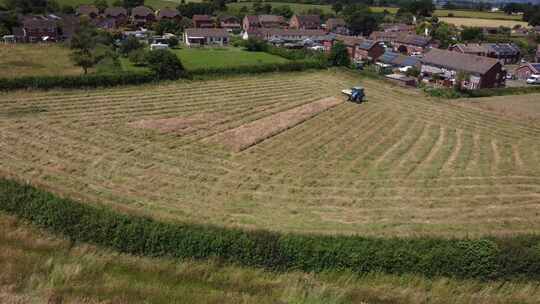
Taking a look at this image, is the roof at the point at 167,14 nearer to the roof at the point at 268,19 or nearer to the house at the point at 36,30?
the roof at the point at 268,19

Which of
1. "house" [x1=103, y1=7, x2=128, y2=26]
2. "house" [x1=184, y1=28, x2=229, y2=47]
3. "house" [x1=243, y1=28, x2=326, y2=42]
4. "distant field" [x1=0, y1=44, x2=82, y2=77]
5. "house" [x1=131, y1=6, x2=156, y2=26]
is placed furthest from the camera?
"house" [x1=131, y1=6, x2=156, y2=26]

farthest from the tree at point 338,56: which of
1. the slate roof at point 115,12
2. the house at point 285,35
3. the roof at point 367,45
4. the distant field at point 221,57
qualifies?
the slate roof at point 115,12

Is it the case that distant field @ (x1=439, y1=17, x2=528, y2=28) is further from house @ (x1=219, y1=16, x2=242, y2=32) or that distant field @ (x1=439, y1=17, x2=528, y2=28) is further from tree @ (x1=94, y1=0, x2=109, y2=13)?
tree @ (x1=94, y1=0, x2=109, y2=13)

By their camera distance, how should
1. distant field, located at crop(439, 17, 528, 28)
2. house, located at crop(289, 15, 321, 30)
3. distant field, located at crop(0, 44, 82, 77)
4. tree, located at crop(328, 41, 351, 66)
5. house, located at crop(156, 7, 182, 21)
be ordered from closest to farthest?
distant field, located at crop(0, 44, 82, 77), tree, located at crop(328, 41, 351, 66), house, located at crop(156, 7, 182, 21), house, located at crop(289, 15, 321, 30), distant field, located at crop(439, 17, 528, 28)

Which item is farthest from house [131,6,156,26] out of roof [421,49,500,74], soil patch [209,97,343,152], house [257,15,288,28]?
soil patch [209,97,343,152]

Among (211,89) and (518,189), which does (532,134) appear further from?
(211,89)

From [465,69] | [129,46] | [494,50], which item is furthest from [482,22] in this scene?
[129,46]

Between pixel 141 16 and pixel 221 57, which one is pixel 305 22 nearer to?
pixel 141 16
